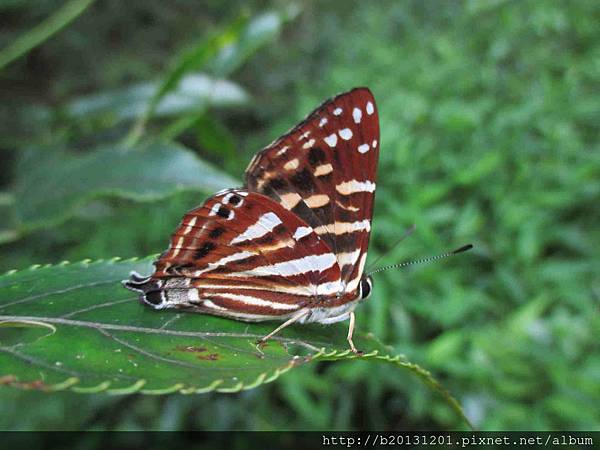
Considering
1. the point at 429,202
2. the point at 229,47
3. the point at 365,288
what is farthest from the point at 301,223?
the point at 429,202

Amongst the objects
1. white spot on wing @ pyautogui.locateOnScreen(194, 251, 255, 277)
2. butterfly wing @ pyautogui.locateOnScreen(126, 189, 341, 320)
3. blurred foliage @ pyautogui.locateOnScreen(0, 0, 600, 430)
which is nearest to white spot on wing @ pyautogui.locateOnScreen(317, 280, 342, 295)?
butterfly wing @ pyautogui.locateOnScreen(126, 189, 341, 320)

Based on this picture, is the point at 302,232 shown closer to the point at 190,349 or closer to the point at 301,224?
the point at 301,224

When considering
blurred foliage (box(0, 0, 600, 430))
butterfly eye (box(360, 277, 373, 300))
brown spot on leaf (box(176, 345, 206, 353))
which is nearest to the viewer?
brown spot on leaf (box(176, 345, 206, 353))

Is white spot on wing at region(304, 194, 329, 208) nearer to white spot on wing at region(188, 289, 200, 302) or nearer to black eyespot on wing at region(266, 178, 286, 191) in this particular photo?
black eyespot on wing at region(266, 178, 286, 191)

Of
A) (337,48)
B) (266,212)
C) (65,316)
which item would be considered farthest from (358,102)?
(337,48)

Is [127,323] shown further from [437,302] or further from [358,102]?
[437,302]

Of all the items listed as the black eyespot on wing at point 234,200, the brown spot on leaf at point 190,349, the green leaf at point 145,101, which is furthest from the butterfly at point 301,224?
the green leaf at point 145,101

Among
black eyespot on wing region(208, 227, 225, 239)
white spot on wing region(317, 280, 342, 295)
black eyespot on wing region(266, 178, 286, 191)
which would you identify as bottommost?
white spot on wing region(317, 280, 342, 295)

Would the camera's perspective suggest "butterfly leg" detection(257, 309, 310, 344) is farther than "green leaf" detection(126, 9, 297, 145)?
No
